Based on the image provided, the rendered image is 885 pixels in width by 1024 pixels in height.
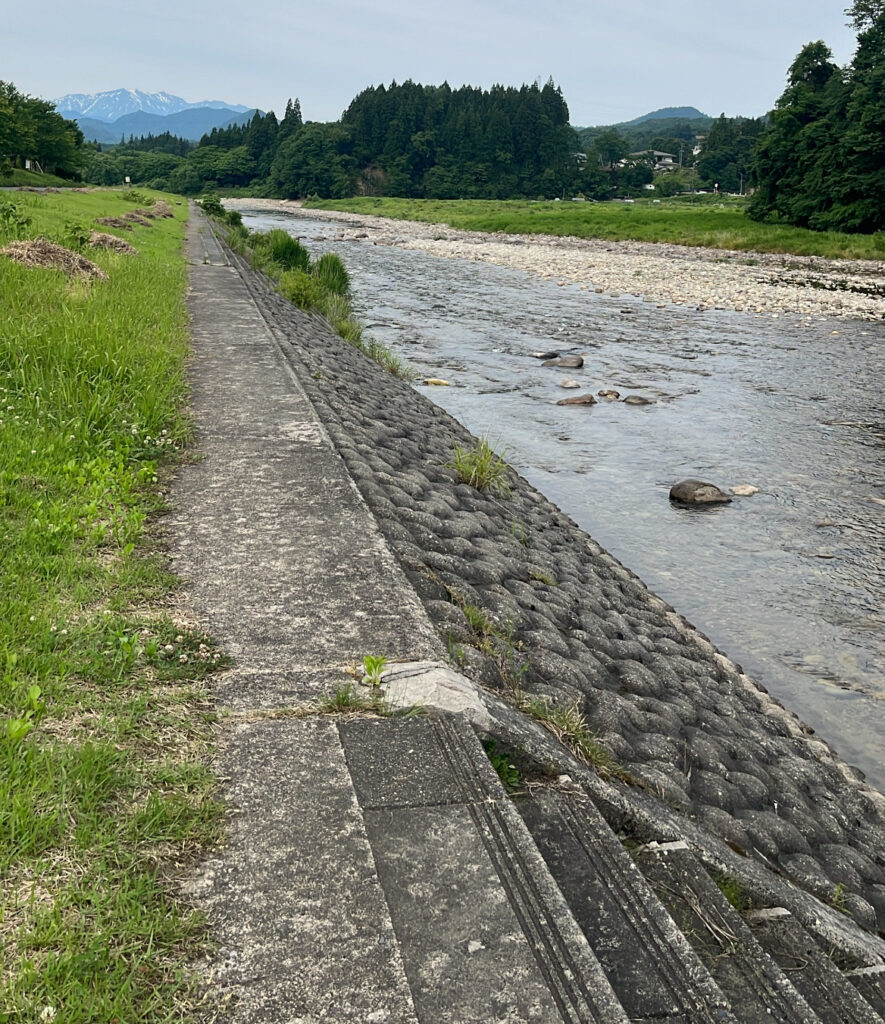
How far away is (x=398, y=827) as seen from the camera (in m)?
2.50

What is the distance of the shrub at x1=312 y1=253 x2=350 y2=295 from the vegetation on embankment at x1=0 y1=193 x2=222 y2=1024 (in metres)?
16.1

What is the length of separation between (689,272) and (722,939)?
119ft

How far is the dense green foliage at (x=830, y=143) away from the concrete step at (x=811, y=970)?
1996 inches

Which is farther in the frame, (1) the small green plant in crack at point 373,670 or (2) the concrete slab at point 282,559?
(2) the concrete slab at point 282,559

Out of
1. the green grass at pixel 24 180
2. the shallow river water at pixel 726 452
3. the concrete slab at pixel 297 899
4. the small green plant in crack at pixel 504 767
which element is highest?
the green grass at pixel 24 180

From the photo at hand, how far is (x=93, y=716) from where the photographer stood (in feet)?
9.15

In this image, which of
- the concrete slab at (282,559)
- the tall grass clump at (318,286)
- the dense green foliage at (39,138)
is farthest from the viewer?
the dense green foliage at (39,138)

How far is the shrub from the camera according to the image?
21.7 metres

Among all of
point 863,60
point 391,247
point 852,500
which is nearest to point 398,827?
point 852,500

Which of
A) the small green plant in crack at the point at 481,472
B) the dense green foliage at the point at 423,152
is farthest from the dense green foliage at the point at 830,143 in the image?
the dense green foliage at the point at 423,152

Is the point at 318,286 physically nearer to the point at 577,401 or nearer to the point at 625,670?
the point at 577,401

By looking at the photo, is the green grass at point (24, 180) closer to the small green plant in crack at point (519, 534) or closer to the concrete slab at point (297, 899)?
the small green plant in crack at point (519, 534)

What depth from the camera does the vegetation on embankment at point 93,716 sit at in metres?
1.94

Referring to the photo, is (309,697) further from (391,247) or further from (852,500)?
(391,247)
